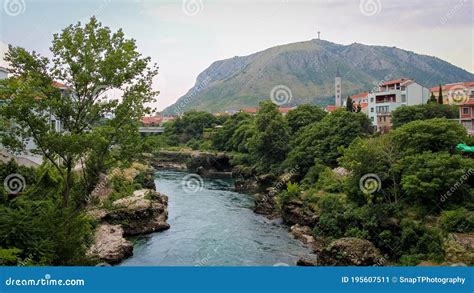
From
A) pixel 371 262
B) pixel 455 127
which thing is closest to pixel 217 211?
pixel 371 262

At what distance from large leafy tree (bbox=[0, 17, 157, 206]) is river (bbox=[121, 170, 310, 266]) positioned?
6.87m

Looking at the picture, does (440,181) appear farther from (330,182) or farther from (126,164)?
(126,164)

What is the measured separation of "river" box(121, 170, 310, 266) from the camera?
1948 centimetres

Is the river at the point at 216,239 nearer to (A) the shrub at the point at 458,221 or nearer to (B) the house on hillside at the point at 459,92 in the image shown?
(A) the shrub at the point at 458,221

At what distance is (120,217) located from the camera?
24.5 meters

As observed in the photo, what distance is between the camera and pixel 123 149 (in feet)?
49.2

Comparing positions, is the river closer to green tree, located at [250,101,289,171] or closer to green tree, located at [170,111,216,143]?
green tree, located at [250,101,289,171]

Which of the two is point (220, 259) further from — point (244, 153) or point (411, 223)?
point (244, 153)

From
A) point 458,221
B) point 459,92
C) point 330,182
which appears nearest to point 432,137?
point 458,221

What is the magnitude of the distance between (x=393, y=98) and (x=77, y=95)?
4298cm

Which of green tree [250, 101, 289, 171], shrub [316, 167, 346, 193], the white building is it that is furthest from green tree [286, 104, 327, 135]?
shrub [316, 167, 346, 193]

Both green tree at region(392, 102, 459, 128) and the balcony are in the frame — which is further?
the balcony

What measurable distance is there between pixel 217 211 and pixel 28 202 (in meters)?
15.9

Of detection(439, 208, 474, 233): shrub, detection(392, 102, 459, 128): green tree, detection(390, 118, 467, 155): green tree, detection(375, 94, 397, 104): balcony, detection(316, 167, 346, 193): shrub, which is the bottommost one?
detection(439, 208, 474, 233): shrub
